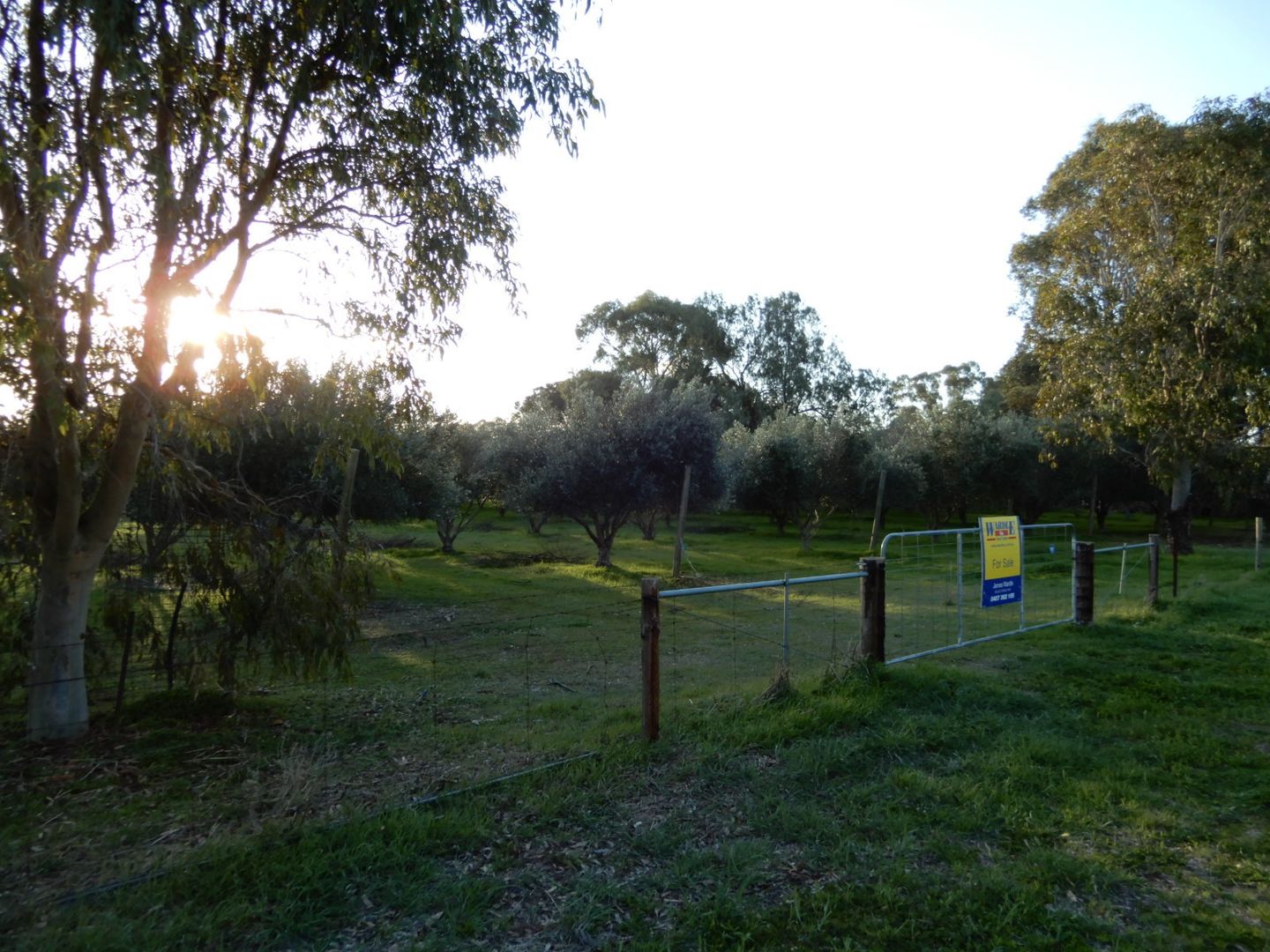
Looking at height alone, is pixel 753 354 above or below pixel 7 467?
above

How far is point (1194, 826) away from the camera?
4863 mm

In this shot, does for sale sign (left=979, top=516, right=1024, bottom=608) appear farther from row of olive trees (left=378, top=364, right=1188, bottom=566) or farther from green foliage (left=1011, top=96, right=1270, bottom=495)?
green foliage (left=1011, top=96, right=1270, bottom=495)

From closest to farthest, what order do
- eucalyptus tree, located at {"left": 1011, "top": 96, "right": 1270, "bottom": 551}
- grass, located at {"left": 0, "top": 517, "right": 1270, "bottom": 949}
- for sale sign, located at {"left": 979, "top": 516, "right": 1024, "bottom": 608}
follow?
grass, located at {"left": 0, "top": 517, "right": 1270, "bottom": 949} < for sale sign, located at {"left": 979, "top": 516, "right": 1024, "bottom": 608} < eucalyptus tree, located at {"left": 1011, "top": 96, "right": 1270, "bottom": 551}

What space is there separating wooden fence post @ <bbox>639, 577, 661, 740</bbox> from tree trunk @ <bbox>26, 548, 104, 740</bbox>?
13.5 ft

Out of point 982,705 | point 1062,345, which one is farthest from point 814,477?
point 982,705

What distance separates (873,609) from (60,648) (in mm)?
6437

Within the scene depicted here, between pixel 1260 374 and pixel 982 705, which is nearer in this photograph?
pixel 982 705

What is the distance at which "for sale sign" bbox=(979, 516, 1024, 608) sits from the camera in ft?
32.4

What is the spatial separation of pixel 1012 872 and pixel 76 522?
21.8ft

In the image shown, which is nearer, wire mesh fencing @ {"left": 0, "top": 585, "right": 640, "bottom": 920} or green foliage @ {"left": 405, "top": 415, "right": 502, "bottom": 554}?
wire mesh fencing @ {"left": 0, "top": 585, "right": 640, "bottom": 920}

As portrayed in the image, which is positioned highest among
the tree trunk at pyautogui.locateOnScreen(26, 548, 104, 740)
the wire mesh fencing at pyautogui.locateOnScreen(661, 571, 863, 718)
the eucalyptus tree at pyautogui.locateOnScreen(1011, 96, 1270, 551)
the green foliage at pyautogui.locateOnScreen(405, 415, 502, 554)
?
the eucalyptus tree at pyautogui.locateOnScreen(1011, 96, 1270, 551)

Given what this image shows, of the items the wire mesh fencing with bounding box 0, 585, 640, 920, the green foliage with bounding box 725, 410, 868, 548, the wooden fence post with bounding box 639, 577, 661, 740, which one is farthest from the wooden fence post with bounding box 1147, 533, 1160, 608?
the green foliage with bounding box 725, 410, 868, 548

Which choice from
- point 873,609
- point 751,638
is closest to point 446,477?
point 751,638

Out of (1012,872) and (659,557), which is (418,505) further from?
(1012,872)
